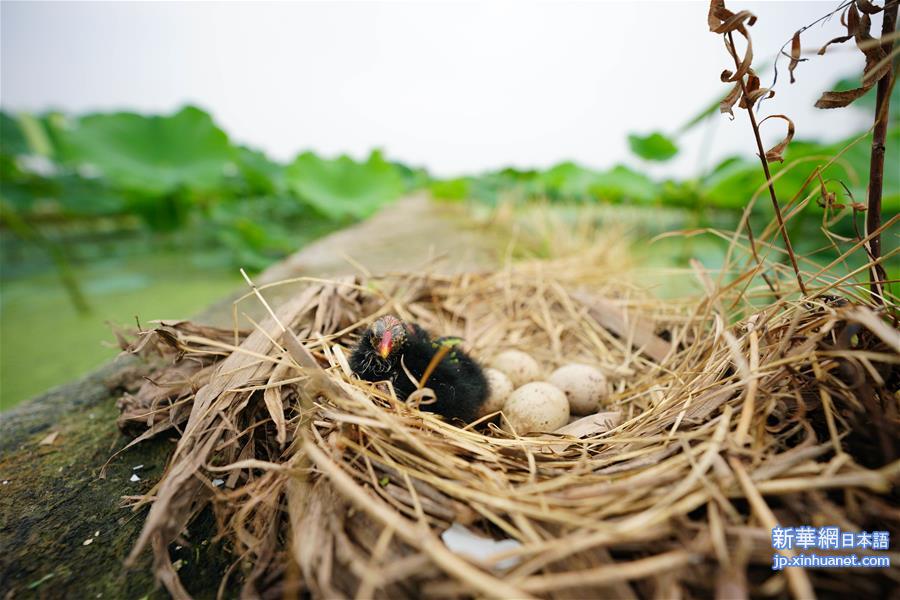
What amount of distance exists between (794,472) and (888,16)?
0.74 meters

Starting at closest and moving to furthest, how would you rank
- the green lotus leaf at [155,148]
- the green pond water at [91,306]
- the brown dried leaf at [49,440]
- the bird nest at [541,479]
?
1. the bird nest at [541,479]
2. the brown dried leaf at [49,440]
3. the green pond water at [91,306]
4. the green lotus leaf at [155,148]

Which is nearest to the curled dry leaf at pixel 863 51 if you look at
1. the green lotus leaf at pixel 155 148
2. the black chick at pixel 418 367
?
the black chick at pixel 418 367

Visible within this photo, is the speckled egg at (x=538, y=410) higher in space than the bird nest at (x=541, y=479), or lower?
lower

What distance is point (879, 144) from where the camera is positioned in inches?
27.1

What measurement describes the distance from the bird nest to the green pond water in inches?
22.6

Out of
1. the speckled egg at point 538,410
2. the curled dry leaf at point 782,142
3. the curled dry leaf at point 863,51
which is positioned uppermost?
the curled dry leaf at point 863,51

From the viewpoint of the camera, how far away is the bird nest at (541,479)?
1.53 ft

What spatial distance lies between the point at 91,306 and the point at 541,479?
3354mm

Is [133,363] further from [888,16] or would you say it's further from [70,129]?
[70,129]

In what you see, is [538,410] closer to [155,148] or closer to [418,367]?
[418,367]

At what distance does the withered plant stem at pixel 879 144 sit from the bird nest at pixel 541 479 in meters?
0.10

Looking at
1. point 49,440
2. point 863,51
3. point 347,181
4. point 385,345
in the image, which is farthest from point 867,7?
point 347,181

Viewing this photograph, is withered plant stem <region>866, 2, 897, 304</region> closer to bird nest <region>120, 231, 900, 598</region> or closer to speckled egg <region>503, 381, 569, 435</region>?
bird nest <region>120, 231, 900, 598</region>

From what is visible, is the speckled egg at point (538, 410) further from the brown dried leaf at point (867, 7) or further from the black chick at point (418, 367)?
the brown dried leaf at point (867, 7)
